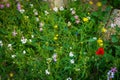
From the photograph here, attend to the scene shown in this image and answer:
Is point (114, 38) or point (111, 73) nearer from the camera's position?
point (111, 73)

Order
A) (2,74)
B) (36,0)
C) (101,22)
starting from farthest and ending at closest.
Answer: (36,0)
(101,22)
(2,74)

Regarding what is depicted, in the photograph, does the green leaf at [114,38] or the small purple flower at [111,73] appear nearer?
the small purple flower at [111,73]

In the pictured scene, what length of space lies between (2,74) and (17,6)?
1.07 m

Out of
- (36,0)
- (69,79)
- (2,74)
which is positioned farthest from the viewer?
(36,0)

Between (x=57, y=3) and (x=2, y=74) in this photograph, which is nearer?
(x=2, y=74)

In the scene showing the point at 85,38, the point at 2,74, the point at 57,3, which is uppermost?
the point at 57,3

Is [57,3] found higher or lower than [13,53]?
higher

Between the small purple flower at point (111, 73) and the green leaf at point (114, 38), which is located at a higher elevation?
the green leaf at point (114, 38)

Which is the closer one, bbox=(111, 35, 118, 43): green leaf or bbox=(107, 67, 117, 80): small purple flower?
bbox=(107, 67, 117, 80): small purple flower

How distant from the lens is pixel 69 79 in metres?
3.60

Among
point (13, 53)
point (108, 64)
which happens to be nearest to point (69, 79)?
point (108, 64)

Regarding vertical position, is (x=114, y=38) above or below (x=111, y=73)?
above

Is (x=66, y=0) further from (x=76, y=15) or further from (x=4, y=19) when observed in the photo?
(x=4, y=19)

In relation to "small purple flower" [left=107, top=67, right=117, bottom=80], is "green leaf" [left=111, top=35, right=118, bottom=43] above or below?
above
